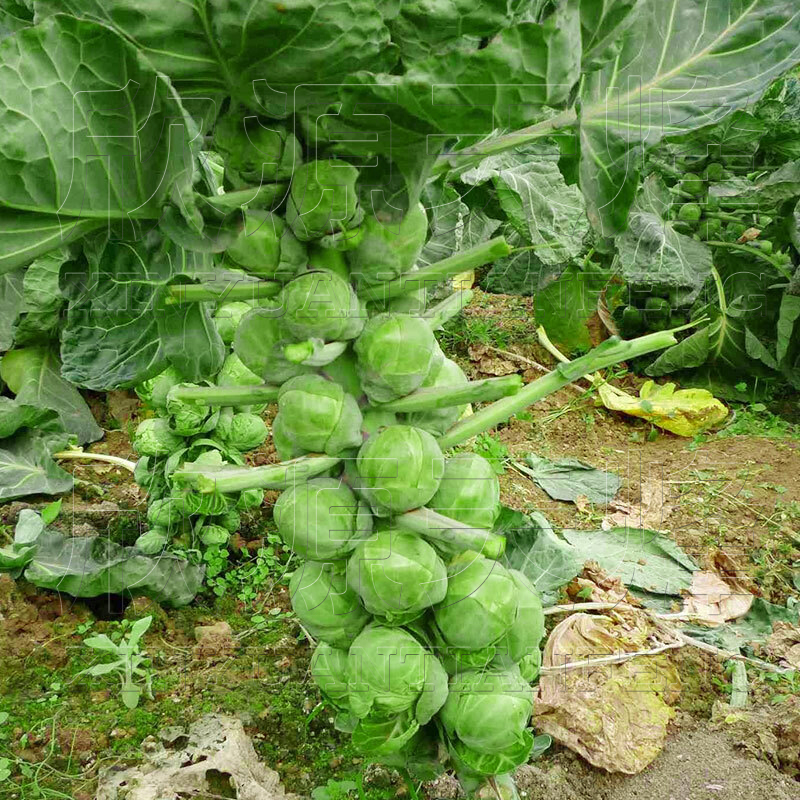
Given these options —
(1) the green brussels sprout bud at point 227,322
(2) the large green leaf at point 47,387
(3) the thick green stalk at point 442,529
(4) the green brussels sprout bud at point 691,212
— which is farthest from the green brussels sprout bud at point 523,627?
(4) the green brussels sprout bud at point 691,212

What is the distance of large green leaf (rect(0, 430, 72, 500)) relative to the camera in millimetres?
2402

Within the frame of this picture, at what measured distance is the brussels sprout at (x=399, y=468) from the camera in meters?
0.92

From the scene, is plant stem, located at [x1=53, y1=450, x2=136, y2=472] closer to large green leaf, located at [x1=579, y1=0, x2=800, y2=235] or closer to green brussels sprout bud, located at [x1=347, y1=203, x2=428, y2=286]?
green brussels sprout bud, located at [x1=347, y1=203, x2=428, y2=286]

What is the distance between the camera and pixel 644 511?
8.57 ft

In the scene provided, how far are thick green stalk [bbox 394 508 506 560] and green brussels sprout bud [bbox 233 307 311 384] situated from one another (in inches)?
9.5

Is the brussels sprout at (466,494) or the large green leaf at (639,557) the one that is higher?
the brussels sprout at (466,494)

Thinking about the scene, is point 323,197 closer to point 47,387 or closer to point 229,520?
point 229,520

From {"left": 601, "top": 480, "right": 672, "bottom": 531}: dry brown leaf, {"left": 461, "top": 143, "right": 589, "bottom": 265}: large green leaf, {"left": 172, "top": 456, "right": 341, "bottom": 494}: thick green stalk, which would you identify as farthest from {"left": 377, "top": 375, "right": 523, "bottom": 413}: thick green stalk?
{"left": 601, "top": 480, "right": 672, "bottom": 531}: dry brown leaf

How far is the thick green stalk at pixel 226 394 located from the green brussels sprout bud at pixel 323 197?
0.76ft

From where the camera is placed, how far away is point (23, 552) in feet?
6.26

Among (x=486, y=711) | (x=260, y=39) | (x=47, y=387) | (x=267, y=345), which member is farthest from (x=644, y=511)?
(x=47, y=387)

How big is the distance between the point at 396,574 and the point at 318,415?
22 cm

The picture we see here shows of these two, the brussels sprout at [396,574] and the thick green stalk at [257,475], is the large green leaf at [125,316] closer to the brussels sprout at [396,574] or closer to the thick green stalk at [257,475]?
the thick green stalk at [257,475]

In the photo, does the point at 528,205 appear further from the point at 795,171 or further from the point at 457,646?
the point at 795,171
